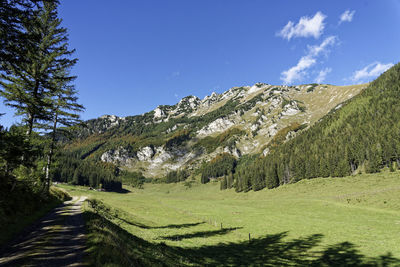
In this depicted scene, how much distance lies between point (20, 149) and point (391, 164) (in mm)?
135202

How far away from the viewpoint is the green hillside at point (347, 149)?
10125 cm

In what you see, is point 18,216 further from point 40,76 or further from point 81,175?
point 81,175

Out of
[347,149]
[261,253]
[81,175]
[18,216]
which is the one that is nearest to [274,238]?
[261,253]

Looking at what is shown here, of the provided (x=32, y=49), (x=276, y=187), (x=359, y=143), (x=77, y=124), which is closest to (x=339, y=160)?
(x=359, y=143)

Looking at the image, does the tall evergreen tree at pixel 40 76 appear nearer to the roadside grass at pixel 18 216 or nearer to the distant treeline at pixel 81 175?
the roadside grass at pixel 18 216

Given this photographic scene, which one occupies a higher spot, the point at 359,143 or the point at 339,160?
the point at 359,143

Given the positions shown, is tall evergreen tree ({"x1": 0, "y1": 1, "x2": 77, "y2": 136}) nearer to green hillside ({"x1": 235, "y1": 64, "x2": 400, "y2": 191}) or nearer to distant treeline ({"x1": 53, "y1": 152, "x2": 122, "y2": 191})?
green hillside ({"x1": 235, "y1": 64, "x2": 400, "y2": 191})

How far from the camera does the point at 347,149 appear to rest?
368 feet

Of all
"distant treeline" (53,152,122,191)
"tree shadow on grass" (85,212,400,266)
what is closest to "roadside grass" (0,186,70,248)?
"tree shadow on grass" (85,212,400,266)

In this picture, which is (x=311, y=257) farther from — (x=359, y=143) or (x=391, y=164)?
(x=359, y=143)

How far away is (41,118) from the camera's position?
79.6ft

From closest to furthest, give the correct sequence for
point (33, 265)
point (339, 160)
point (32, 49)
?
point (33, 265), point (32, 49), point (339, 160)

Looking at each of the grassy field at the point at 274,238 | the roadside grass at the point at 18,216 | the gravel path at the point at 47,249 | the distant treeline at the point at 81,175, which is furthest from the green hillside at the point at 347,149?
the gravel path at the point at 47,249

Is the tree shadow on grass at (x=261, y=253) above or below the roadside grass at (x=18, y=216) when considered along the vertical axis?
below
